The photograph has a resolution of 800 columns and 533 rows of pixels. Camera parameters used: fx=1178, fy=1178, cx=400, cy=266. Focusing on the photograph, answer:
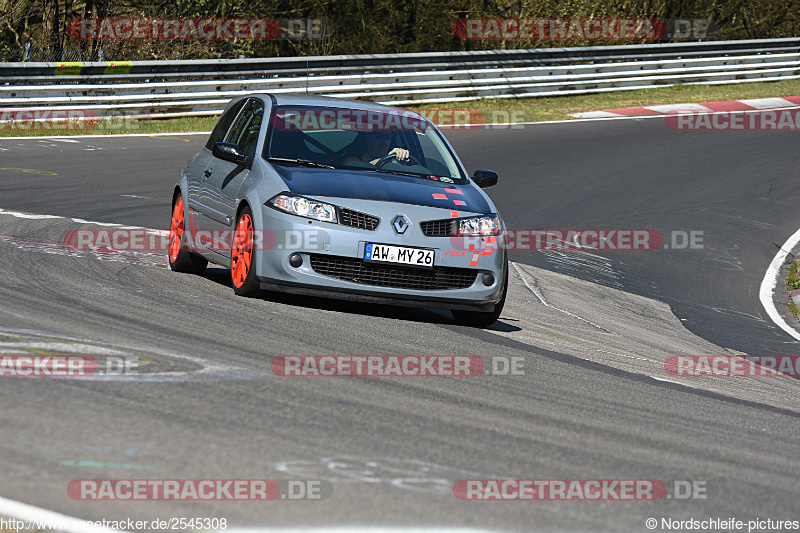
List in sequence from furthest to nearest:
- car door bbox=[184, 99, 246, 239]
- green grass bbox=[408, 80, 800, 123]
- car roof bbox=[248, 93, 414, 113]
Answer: green grass bbox=[408, 80, 800, 123]
car roof bbox=[248, 93, 414, 113]
car door bbox=[184, 99, 246, 239]

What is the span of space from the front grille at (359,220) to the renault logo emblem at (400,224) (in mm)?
117

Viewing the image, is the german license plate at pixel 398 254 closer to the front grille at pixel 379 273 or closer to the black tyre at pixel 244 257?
the front grille at pixel 379 273

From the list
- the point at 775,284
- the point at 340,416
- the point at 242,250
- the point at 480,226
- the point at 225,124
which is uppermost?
the point at 225,124

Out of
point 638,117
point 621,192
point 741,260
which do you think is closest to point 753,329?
point 741,260

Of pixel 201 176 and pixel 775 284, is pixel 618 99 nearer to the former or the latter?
pixel 775 284

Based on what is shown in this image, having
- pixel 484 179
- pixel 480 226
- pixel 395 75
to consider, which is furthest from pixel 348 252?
pixel 395 75

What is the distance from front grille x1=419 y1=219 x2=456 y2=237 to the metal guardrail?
13.8m

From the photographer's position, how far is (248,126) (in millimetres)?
9477

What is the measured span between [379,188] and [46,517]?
5.01 meters

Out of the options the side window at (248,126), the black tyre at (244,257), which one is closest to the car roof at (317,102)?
the side window at (248,126)

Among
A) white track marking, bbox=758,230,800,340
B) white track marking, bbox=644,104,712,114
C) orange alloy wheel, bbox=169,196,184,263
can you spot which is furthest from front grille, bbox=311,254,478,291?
white track marking, bbox=644,104,712,114

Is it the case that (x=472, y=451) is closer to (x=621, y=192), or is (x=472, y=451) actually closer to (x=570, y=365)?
(x=570, y=365)

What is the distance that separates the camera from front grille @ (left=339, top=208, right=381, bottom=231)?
8.05 meters

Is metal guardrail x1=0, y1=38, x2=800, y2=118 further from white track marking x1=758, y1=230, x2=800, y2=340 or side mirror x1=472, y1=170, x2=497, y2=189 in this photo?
side mirror x1=472, y1=170, x2=497, y2=189
